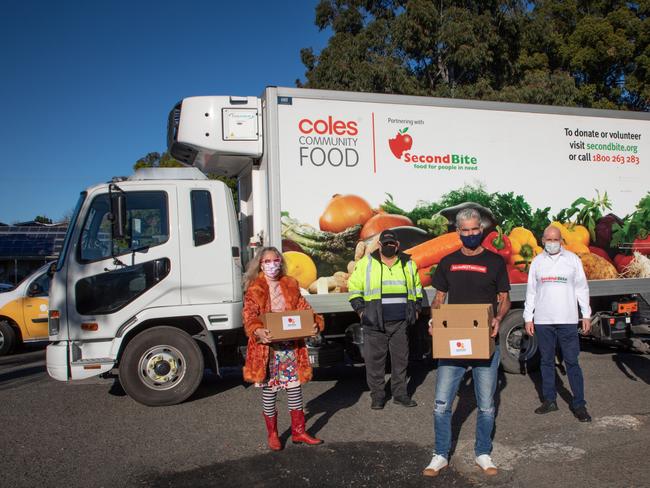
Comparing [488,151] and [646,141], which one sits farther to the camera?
[646,141]

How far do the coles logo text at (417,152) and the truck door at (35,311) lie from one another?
306 inches

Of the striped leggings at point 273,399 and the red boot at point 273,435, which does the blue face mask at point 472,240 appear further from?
the red boot at point 273,435

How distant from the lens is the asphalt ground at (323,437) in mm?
4516

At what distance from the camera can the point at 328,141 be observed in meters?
6.82

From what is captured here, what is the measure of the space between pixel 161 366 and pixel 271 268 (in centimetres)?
226

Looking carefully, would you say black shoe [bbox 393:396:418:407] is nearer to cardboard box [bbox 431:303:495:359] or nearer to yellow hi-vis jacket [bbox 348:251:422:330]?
yellow hi-vis jacket [bbox 348:251:422:330]

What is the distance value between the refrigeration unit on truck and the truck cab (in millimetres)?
14

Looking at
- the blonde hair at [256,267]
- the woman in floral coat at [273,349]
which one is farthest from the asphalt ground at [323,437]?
the blonde hair at [256,267]

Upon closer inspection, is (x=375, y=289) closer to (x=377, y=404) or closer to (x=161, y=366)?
(x=377, y=404)

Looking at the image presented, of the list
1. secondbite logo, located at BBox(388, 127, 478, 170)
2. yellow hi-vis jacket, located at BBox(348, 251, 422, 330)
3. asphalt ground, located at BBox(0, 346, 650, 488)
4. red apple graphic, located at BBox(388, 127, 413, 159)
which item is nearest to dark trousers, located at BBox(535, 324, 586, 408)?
asphalt ground, located at BBox(0, 346, 650, 488)

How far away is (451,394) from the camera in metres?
4.41

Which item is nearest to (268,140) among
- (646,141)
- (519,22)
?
(646,141)

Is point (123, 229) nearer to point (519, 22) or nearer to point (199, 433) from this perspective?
point (199, 433)

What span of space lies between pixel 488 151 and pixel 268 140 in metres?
2.75
